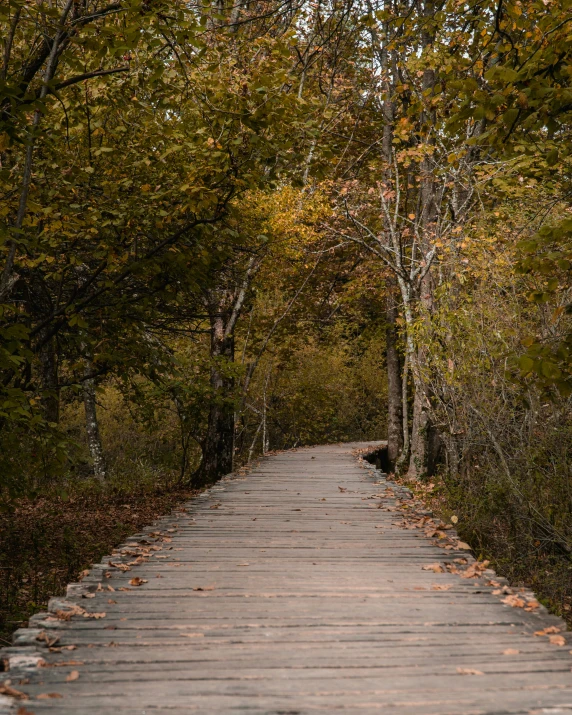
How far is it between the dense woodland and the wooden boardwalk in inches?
61.7

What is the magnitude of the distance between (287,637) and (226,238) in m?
6.27

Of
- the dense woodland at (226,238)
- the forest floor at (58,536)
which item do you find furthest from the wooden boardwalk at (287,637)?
the forest floor at (58,536)

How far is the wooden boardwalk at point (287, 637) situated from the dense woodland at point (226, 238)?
1567mm

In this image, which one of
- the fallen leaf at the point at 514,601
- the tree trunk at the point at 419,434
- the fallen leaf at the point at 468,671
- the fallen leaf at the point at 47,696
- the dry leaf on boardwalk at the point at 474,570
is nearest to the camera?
the fallen leaf at the point at 47,696

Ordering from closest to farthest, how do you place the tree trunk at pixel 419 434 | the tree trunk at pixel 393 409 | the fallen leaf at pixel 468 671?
the fallen leaf at pixel 468 671
the tree trunk at pixel 419 434
the tree trunk at pixel 393 409

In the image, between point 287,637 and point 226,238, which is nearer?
point 287,637

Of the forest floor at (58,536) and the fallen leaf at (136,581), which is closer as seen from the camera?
the fallen leaf at (136,581)

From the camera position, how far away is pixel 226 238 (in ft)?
30.8

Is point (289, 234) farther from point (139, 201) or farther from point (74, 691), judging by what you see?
point (74, 691)

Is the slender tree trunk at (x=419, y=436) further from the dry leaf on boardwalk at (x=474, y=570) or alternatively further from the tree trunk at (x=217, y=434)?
the dry leaf on boardwalk at (x=474, y=570)

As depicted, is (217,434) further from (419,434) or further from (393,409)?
(393,409)

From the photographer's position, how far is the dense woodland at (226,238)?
5.95 metres

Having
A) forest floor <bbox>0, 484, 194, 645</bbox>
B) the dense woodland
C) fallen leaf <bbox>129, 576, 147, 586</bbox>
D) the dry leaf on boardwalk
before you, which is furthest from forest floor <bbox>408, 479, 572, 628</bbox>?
forest floor <bbox>0, 484, 194, 645</bbox>

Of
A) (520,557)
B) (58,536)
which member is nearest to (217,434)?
(58,536)
